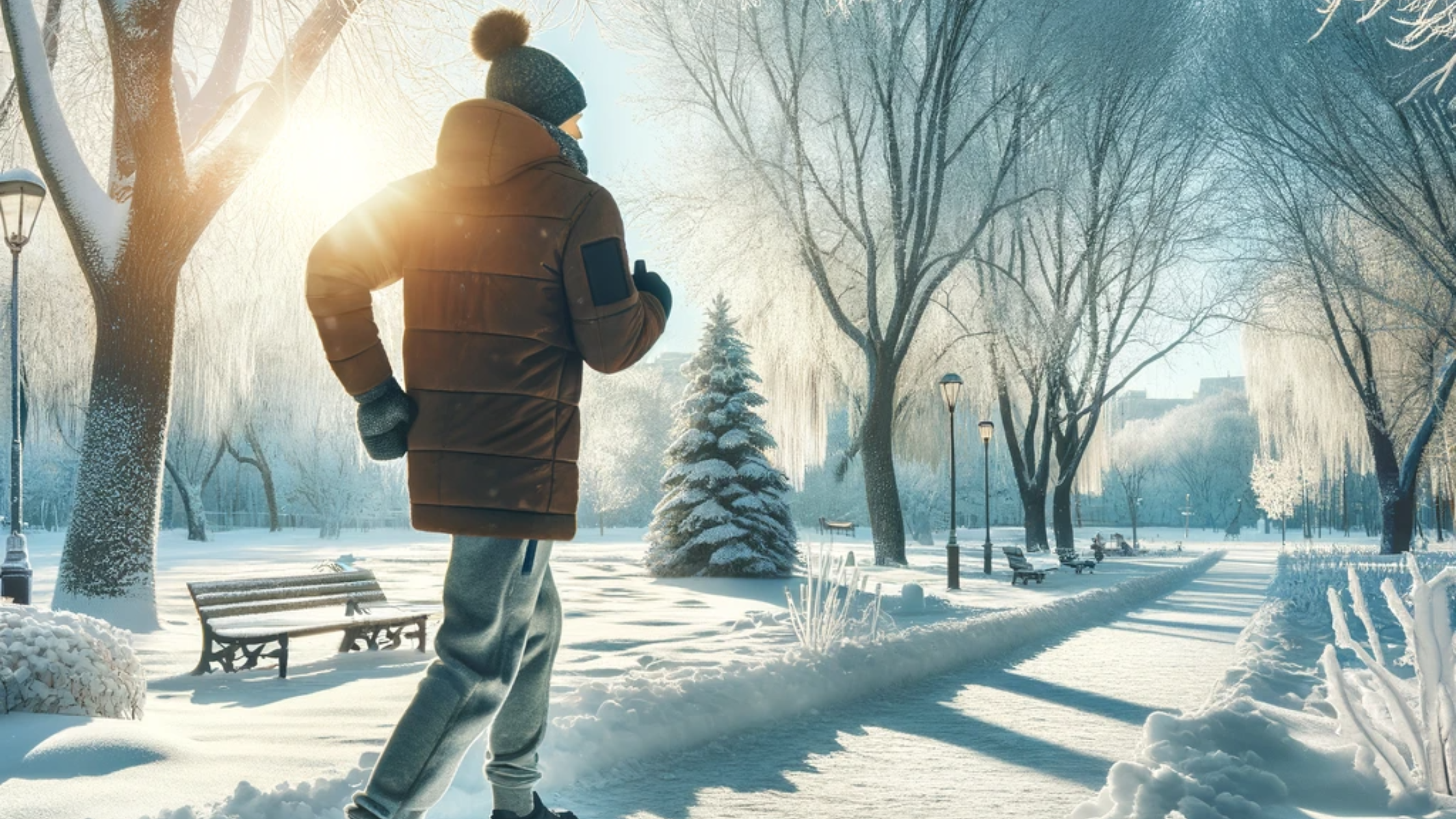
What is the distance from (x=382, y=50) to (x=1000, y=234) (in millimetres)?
17721

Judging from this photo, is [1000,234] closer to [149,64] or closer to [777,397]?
[777,397]

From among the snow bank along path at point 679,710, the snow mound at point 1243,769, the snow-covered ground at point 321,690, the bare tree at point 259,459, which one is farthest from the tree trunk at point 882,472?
the bare tree at point 259,459

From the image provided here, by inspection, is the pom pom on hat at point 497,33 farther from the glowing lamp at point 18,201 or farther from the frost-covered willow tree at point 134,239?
the glowing lamp at point 18,201

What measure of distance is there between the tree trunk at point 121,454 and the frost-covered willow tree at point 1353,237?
46.7ft

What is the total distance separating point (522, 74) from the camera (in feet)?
8.43

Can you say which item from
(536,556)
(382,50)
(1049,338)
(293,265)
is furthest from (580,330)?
(1049,338)

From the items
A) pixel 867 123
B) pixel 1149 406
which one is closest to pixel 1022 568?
pixel 867 123

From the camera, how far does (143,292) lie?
9039mm

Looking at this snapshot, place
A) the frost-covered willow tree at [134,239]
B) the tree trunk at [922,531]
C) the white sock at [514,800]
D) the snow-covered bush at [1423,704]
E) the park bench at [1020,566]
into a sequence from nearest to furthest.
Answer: the white sock at [514,800] < the snow-covered bush at [1423,704] < the frost-covered willow tree at [134,239] < the park bench at [1020,566] < the tree trunk at [922,531]

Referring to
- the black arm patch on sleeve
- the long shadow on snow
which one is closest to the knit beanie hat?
the black arm patch on sleeve

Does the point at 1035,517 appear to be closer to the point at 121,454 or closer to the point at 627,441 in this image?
the point at 121,454

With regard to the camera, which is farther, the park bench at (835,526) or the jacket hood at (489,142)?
the park bench at (835,526)

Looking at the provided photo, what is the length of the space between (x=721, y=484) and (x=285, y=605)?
1043cm

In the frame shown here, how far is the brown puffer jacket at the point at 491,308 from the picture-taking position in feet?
7.82
